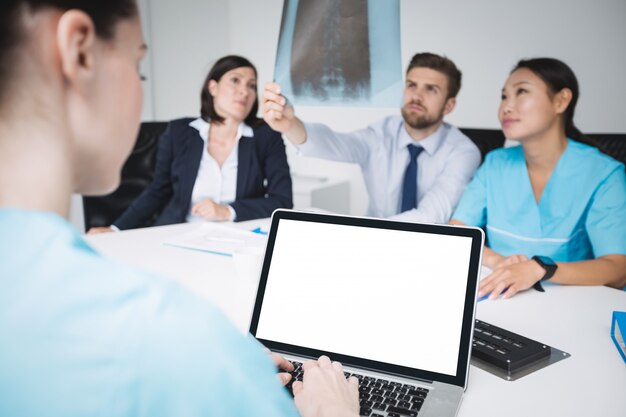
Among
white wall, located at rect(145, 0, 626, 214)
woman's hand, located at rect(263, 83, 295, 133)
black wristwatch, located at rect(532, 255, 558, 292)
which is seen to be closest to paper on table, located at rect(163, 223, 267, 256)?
woman's hand, located at rect(263, 83, 295, 133)

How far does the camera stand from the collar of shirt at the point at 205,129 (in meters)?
2.16

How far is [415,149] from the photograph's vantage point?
214cm

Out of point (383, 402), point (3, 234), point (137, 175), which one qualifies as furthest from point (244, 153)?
point (3, 234)

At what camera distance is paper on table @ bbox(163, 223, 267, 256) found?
1487 mm

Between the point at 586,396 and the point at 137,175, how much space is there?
6.75 feet

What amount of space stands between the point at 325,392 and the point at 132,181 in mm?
1940

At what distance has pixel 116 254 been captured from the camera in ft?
4.81

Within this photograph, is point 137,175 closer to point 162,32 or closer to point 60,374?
point 162,32

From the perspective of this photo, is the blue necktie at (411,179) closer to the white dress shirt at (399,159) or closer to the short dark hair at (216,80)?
the white dress shirt at (399,159)

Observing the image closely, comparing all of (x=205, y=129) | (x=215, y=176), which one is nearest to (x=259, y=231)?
(x=215, y=176)

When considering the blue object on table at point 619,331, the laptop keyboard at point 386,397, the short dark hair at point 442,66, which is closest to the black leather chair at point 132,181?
the short dark hair at point 442,66

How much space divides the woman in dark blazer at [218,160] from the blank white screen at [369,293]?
1152 mm

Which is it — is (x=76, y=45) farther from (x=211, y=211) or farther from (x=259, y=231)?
(x=211, y=211)

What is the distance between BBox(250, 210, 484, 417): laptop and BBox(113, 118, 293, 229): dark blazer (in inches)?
45.4
